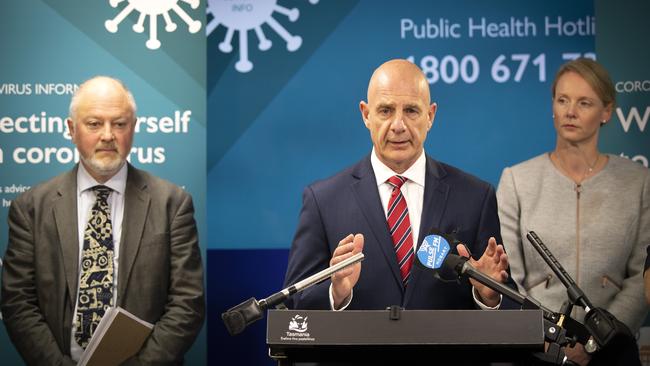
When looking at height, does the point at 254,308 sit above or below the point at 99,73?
below

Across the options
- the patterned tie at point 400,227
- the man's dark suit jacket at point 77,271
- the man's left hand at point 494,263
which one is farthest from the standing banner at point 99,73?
the man's left hand at point 494,263

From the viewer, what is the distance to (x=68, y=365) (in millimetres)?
4395

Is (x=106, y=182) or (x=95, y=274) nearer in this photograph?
(x=95, y=274)

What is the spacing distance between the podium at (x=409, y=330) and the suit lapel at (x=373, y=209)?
111cm

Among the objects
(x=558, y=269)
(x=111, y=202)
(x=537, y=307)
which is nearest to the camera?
(x=537, y=307)

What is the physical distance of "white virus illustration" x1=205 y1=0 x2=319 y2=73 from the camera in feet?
17.3

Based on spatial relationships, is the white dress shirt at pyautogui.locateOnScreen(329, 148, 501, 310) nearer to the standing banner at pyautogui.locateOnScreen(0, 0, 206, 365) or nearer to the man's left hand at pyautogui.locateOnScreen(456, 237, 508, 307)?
the man's left hand at pyautogui.locateOnScreen(456, 237, 508, 307)

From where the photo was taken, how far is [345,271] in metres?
3.14

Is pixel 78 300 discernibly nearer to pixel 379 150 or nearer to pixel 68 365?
pixel 68 365

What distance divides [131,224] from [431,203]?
1624 millimetres

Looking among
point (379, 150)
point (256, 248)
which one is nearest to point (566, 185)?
point (379, 150)

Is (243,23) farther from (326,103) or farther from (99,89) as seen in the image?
(99,89)

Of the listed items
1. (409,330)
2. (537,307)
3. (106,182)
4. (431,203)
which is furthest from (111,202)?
(537,307)

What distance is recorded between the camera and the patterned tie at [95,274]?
4520 millimetres
